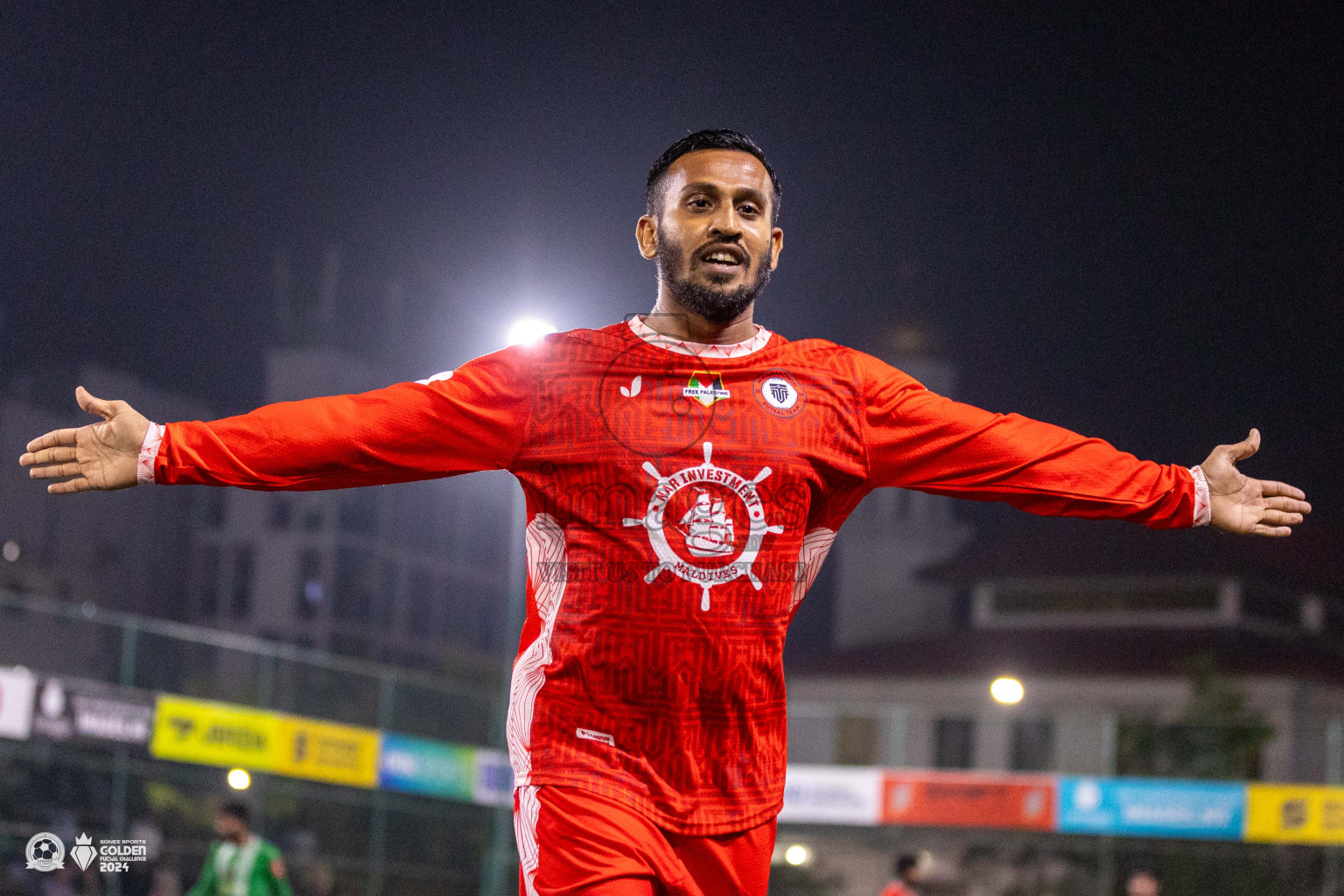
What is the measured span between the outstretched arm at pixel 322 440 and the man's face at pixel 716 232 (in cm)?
30

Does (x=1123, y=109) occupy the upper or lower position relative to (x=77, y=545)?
upper

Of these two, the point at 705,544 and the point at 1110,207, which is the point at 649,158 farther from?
the point at 705,544

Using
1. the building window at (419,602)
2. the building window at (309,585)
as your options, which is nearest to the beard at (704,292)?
the building window at (419,602)

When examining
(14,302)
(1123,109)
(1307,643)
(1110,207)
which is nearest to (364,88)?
(14,302)

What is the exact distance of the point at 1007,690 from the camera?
22.1 m

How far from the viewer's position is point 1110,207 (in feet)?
60.6

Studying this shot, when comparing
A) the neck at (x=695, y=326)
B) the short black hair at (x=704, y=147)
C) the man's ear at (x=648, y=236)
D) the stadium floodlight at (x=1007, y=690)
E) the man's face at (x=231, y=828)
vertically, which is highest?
the stadium floodlight at (x=1007, y=690)

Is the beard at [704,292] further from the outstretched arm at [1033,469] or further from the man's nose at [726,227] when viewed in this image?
the outstretched arm at [1033,469]

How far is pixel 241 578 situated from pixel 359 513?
97.1 inches

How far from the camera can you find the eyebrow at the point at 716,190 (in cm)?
254

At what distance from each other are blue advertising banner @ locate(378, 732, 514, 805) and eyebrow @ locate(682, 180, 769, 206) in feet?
36.9

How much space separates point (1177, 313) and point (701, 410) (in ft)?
65.1

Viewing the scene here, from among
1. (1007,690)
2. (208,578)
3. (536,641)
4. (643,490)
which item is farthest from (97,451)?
(208,578)

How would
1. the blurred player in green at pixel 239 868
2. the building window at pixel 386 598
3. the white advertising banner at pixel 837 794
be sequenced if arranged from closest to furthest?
1. the blurred player in green at pixel 239 868
2. the white advertising banner at pixel 837 794
3. the building window at pixel 386 598
